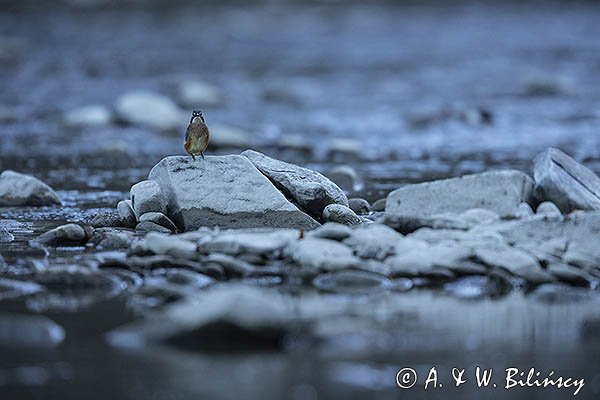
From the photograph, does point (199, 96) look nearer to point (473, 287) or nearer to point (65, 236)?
point (65, 236)

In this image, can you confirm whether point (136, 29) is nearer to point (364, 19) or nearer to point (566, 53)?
point (364, 19)

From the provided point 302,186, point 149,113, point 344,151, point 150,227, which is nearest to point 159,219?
point 150,227

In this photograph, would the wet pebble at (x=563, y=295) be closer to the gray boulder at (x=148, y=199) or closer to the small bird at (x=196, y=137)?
the small bird at (x=196, y=137)

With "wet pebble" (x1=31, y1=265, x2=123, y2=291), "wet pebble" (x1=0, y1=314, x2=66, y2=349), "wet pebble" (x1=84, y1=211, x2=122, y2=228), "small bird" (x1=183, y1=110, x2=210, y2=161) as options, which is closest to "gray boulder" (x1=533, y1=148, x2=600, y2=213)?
"small bird" (x1=183, y1=110, x2=210, y2=161)

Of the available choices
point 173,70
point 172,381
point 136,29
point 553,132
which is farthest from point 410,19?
point 172,381

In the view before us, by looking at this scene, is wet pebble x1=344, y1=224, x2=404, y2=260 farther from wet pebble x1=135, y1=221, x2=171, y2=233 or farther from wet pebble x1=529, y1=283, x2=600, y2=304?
wet pebble x1=135, y1=221, x2=171, y2=233
